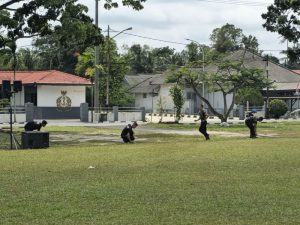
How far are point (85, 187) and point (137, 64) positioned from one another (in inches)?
3913

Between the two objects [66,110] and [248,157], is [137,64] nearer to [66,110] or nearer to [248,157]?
[66,110]

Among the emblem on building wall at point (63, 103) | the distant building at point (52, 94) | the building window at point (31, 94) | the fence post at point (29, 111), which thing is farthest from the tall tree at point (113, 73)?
the fence post at point (29, 111)

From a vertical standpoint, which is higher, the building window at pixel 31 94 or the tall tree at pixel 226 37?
the tall tree at pixel 226 37

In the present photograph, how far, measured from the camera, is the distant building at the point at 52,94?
5106cm

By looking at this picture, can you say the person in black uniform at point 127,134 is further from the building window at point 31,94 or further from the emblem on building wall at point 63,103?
the building window at point 31,94

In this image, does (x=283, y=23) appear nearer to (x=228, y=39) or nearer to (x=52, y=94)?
(x=52, y=94)

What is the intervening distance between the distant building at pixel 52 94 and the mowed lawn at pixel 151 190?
112 feet

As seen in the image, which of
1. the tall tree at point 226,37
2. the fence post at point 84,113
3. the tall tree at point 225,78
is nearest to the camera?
the tall tree at point 225,78

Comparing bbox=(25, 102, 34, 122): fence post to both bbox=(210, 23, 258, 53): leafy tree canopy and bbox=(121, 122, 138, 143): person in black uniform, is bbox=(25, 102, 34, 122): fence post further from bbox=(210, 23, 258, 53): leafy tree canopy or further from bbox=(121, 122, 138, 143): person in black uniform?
bbox=(210, 23, 258, 53): leafy tree canopy

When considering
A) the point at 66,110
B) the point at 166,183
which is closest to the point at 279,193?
the point at 166,183

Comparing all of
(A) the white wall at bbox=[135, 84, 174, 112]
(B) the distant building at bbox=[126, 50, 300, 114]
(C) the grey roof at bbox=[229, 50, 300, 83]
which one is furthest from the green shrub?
(A) the white wall at bbox=[135, 84, 174, 112]

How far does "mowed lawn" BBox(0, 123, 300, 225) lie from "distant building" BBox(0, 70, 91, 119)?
3422cm

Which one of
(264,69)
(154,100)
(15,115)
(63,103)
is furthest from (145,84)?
(15,115)

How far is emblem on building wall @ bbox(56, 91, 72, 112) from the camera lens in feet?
170
